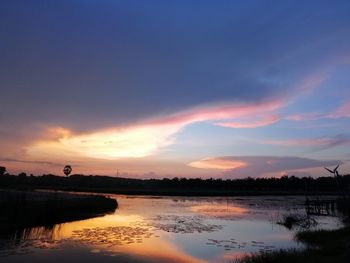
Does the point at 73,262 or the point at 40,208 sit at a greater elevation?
the point at 40,208

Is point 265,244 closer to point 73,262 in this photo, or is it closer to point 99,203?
point 73,262

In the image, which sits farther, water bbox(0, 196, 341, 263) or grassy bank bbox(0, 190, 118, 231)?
grassy bank bbox(0, 190, 118, 231)

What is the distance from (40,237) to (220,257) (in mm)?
13540

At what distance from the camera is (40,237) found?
3103cm

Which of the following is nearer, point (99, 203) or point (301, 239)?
point (301, 239)

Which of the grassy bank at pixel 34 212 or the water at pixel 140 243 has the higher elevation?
the grassy bank at pixel 34 212

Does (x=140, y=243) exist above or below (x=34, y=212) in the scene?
below

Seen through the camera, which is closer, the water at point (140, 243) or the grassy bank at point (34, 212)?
the water at point (140, 243)

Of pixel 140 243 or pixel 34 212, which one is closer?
pixel 140 243

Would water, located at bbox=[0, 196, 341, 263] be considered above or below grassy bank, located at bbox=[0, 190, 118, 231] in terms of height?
below

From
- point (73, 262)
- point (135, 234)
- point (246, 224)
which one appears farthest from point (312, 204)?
point (73, 262)

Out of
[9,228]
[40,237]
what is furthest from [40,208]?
[40,237]

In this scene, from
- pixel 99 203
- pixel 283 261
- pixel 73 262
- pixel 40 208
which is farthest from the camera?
pixel 99 203

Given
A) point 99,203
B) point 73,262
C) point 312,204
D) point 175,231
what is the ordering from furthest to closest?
point 312,204
point 99,203
point 175,231
point 73,262
